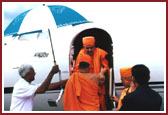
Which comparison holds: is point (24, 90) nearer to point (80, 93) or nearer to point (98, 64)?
point (80, 93)

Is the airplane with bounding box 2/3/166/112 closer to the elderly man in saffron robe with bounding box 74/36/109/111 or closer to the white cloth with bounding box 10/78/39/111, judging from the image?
the elderly man in saffron robe with bounding box 74/36/109/111

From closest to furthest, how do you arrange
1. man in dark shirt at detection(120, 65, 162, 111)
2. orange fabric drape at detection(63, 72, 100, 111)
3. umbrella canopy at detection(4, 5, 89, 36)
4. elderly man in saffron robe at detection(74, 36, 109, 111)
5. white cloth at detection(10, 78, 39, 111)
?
man in dark shirt at detection(120, 65, 162, 111) → white cloth at detection(10, 78, 39, 111) → orange fabric drape at detection(63, 72, 100, 111) → umbrella canopy at detection(4, 5, 89, 36) → elderly man in saffron robe at detection(74, 36, 109, 111)

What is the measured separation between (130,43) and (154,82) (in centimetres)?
112

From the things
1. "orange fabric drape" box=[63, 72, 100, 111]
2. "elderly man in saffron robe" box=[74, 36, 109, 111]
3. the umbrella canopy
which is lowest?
"orange fabric drape" box=[63, 72, 100, 111]

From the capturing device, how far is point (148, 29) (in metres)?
7.00

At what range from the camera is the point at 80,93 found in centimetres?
493

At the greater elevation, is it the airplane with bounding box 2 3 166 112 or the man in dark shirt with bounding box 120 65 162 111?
the airplane with bounding box 2 3 166 112

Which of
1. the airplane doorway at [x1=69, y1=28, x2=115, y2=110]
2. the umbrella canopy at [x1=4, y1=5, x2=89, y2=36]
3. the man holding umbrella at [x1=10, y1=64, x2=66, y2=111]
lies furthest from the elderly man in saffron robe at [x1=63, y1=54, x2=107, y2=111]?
the airplane doorway at [x1=69, y1=28, x2=115, y2=110]

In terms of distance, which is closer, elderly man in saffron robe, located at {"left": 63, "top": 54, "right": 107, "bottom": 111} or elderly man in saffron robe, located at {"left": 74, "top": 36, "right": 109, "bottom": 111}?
elderly man in saffron robe, located at {"left": 63, "top": 54, "right": 107, "bottom": 111}

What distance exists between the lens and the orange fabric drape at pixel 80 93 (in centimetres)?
491

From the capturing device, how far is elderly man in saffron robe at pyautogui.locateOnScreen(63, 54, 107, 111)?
16.1ft

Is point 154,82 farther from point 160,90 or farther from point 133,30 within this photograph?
point 133,30

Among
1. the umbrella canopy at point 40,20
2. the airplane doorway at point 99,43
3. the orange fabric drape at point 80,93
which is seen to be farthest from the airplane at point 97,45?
the orange fabric drape at point 80,93

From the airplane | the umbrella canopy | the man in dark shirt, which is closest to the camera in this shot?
the man in dark shirt
